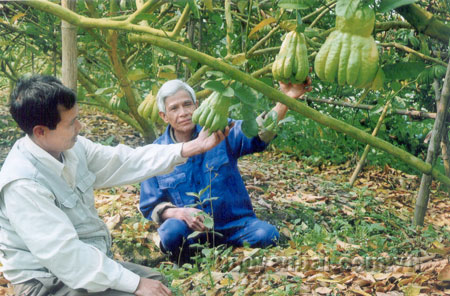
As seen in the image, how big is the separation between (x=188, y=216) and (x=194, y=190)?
0.16 meters

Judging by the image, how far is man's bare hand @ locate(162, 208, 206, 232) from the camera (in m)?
2.70

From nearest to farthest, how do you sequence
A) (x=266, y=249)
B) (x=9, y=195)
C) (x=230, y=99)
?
(x=230, y=99) → (x=9, y=195) → (x=266, y=249)

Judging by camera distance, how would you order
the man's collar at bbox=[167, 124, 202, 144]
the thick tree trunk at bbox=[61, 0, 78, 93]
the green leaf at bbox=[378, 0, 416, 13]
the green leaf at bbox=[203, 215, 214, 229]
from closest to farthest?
the green leaf at bbox=[378, 0, 416, 13] < the thick tree trunk at bbox=[61, 0, 78, 93] < the green leaf at bbox=[203, 215, 214, 229] < the man's collar at bbox=[167, 124, 202, 144]

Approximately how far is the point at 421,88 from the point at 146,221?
2208 millimetres

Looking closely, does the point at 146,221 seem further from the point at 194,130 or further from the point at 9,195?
the point at 9,195

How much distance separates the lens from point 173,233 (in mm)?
2717

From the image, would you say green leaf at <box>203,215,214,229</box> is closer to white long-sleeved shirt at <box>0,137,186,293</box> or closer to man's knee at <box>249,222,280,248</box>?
man's knee at <box>249,222,280,248</box>

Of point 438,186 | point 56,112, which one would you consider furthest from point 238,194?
point 438,186

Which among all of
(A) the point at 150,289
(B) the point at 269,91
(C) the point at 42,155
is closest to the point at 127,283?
(A) the point at 150,289

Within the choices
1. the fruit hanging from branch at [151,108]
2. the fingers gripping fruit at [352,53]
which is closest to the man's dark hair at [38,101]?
the fingers gripping fruit at [352,53]

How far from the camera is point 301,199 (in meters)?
3.61

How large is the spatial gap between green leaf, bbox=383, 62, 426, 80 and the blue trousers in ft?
4.98

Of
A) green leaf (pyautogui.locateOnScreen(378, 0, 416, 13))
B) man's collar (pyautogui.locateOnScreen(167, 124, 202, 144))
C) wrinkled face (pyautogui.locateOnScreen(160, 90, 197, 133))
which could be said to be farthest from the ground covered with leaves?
green leaf (pyautogui.locateOnScreen(378, 0, 416, 13))

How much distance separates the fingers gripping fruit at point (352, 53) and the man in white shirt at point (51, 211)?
849mm
